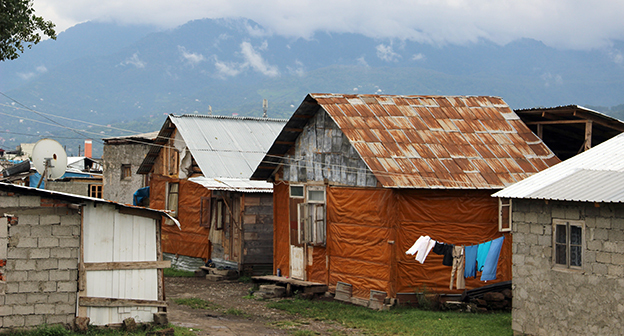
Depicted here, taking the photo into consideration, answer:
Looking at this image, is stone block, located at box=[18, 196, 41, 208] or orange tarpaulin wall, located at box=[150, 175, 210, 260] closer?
stone block, located at box=[18, 196, 41, 208]

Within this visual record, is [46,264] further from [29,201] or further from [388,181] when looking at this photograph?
[388,181]

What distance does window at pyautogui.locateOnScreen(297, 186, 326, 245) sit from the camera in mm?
17984

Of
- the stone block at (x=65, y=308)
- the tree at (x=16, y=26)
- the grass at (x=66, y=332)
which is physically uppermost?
the tree at (x=16, y=26)

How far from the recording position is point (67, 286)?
11898 millimetres

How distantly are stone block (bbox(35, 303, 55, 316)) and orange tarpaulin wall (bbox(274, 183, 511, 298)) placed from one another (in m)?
7.75

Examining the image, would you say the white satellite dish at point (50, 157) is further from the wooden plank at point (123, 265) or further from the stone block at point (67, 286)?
the stone block at point (67, 286)

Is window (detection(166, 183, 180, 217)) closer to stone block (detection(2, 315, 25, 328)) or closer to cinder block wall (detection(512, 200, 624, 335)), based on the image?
stone block (detection(2, 315, 25, 328))

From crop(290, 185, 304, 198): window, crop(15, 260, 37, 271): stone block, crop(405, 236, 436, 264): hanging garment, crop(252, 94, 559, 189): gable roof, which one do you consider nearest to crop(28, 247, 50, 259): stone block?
crop(15, 260, 37, 271): stone block

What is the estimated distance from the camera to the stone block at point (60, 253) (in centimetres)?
1181

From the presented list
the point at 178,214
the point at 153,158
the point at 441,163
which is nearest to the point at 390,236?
the point at 441,163

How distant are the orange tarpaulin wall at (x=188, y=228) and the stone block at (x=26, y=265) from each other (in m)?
11.8

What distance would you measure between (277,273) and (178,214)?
6.32m

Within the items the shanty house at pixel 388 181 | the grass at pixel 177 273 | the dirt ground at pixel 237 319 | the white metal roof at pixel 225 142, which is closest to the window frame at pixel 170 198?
the white metal roof at pixel 225 142

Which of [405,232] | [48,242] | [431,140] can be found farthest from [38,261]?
[431,140]
